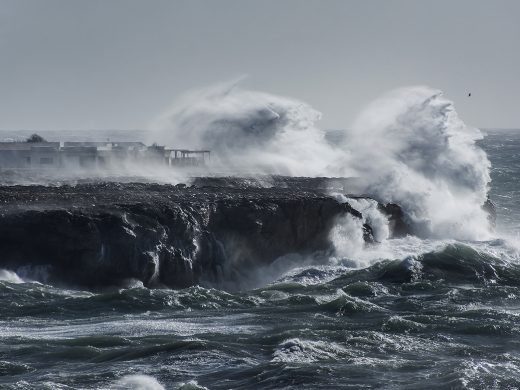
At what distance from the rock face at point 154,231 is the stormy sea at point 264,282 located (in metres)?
0.06

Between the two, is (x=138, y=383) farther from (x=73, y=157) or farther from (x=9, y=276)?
(x=73, y=157)

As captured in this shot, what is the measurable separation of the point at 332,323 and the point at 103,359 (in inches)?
258

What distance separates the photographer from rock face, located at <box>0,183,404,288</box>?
29.9 meters

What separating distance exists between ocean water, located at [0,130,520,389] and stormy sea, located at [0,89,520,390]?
64mm

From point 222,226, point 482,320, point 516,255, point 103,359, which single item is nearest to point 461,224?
point 516,255

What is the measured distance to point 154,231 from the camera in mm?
31531

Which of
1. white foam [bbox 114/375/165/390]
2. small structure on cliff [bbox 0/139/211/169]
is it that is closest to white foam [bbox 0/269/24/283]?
white foam [bbox 114/375/165/390]

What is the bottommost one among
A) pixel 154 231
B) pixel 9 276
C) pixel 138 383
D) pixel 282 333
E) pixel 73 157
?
pixel 138 383

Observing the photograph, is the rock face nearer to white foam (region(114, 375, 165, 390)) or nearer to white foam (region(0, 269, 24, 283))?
white foam (region(0, 269, 24, 283))

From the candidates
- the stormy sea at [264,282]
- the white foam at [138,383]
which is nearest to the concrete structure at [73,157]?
the stormy sea at [264,282]

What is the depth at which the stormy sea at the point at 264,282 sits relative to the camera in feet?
66.6

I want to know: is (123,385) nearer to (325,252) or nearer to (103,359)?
(103,359)

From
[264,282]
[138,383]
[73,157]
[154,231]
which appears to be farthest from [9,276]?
[73,157]

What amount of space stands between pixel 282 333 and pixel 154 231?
9401 mm
